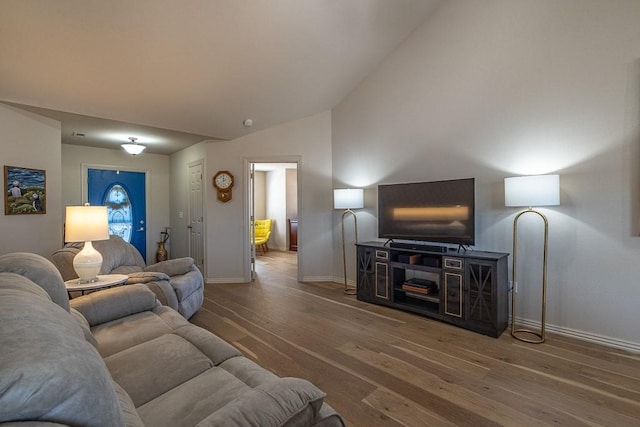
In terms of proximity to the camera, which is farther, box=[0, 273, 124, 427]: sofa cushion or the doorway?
the doorway

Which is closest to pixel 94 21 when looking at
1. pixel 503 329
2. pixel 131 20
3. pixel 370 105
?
pixel 131 20

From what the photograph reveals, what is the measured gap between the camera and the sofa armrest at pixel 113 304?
6.80 ft

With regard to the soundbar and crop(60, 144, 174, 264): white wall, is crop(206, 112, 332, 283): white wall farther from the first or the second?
crop(60, 144, 174, 264): white wall

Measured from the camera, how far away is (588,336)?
8.84 ft

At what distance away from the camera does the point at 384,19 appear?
11.6 ft

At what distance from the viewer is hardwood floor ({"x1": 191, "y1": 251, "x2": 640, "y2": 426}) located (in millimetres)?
1814

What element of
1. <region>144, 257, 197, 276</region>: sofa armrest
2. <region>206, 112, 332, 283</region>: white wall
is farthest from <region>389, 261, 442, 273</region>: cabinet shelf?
<region>144, 257, 197, 276</region>: sofa armrest

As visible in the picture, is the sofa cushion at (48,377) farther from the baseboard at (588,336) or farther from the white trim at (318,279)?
the white trim at (318,279)

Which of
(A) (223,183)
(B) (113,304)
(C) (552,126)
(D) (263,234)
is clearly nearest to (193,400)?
(B) (113,304)

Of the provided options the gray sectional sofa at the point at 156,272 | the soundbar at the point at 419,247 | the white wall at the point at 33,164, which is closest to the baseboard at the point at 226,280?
the gray sectional sofa at the point at 156,272

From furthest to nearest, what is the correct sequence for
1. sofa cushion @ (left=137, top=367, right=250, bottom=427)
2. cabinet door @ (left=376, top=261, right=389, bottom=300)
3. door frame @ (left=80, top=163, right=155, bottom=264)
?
door frame @ (left=80, top=163, right=155, bottom=264)
cabinet door @ (left=376, top=261, right=389, bottom=300)
sofa cushion @ (left=137, top=367, right=250, bottom=427)

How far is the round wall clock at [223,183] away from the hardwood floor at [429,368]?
191cm

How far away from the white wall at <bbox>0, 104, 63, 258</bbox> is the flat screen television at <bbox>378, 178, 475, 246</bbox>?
13.2 ft

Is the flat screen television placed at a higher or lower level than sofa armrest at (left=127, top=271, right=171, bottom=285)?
higher
